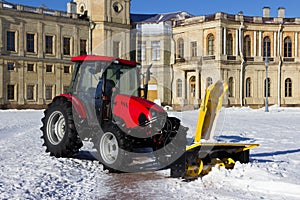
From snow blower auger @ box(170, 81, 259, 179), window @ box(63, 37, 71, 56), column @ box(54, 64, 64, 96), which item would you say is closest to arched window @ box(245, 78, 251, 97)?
window @ box(63, 37, 71, 56)

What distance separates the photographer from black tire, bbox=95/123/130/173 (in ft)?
24.9

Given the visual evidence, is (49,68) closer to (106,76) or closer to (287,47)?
(287,47)

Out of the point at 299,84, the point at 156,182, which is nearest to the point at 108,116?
the point at 156,182

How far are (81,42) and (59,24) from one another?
128 inches

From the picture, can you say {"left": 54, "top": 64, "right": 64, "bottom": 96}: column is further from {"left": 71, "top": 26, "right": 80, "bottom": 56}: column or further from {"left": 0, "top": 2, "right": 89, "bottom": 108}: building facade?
{"left": 71, "top": 26, "right": 80, "bottom": 56}: column

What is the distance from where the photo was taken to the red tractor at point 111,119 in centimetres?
795

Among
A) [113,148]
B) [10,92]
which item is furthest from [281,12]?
[113,148]

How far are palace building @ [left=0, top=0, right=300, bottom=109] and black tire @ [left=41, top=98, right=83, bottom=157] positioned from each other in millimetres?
30298

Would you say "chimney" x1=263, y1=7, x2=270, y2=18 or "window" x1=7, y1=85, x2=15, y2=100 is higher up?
"chimney" x1=263, y1=7, x2=270, y2=18

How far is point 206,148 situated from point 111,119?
235cm

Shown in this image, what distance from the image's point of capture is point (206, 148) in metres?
7.11

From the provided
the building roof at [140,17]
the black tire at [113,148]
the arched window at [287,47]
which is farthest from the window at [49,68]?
the black tire at [113,148]

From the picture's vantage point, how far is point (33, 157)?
939cm

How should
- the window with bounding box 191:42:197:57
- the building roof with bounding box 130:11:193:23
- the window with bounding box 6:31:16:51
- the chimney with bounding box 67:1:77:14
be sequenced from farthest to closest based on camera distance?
1. the building roof with bounding box 130:11:193:23
2. the chimney with bounding box 67:1:77:14
3. the window with bounding box 191:42:197:57
4. the window with bounding box 6:31:16:51
